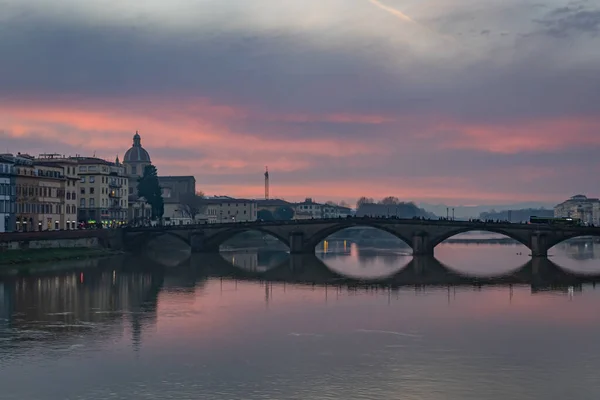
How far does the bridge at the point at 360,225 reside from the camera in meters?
123

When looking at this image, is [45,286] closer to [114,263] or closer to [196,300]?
[196,300]

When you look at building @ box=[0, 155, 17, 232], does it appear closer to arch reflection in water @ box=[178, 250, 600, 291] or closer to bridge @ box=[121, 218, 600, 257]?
bridge @ box=[121, 218, 600, 257]

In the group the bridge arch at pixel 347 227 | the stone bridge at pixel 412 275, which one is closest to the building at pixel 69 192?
the stone bridge at pixel 412 275

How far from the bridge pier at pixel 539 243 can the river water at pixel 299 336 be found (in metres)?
28.8

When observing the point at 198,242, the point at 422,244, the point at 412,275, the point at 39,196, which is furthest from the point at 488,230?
the point at 39,196

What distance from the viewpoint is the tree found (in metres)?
182

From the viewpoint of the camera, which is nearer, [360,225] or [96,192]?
[360,225]

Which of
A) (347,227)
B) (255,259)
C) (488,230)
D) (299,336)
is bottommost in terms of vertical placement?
(299,336)

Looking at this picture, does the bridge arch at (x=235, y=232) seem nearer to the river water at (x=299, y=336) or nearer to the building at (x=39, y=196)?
the building at (x=39, y=196)

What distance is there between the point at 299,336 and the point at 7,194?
8083 cm

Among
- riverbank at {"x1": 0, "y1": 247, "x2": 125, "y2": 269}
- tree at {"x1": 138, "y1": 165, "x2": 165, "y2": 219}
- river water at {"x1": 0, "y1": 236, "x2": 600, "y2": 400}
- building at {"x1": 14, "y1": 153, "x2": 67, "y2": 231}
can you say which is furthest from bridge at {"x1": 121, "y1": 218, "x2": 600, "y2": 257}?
tree at {"x1": 138, "y1": 165, "x2": 165, "y2": 219}

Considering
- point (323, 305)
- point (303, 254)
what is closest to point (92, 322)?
point (323, 305)

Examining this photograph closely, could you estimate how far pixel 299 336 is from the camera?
53.2 m

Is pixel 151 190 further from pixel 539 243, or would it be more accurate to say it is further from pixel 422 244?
pixel 539 243
